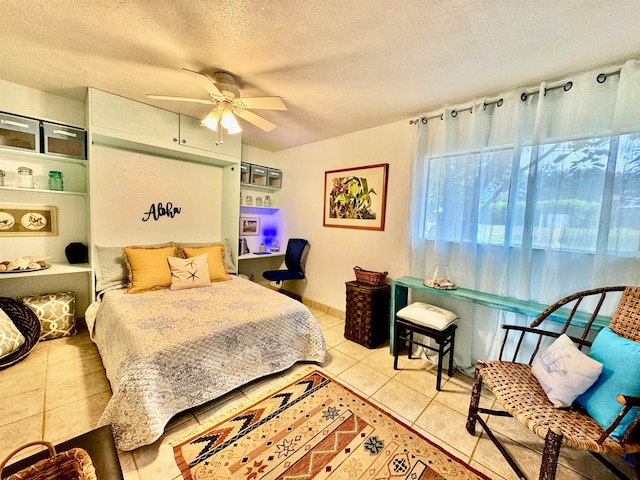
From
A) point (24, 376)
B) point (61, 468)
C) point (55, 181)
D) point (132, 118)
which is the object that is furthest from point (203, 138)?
point (61, 468)

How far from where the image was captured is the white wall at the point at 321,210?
2.91m

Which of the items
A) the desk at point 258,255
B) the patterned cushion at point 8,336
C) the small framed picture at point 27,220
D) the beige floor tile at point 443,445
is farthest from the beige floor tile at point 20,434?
the desk at point 258,255

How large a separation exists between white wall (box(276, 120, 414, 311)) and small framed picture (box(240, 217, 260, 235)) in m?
0.46

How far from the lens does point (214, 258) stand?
3072 mm

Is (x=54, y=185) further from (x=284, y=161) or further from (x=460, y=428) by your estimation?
(x=460, y=428)

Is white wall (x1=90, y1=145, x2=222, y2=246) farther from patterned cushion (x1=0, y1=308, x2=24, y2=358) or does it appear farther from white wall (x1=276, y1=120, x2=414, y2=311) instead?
white wall (x1=276, y1=120, x2=414, y2=311)

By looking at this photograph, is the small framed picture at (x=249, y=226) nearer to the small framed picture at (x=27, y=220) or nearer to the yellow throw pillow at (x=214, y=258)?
the yellow throw pillow at (x=214, y=258)

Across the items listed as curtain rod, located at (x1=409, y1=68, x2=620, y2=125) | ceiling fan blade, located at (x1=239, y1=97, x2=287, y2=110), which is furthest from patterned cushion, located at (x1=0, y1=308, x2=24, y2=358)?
Result: curtain rod, located at (x1=409, y1=68, x2=620, y2=125)

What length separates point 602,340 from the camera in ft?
4.80

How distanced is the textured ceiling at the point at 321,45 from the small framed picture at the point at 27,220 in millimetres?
1168

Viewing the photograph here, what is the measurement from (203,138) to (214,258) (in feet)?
4.75

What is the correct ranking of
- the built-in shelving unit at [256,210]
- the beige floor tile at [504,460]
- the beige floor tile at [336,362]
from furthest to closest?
the built-in shelving unit at [256,210], the beige floor tile at [336,362], the beige floor tile at [504,460]

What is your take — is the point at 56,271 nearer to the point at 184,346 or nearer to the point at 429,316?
the point at 184,346

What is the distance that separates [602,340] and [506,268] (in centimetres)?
78
